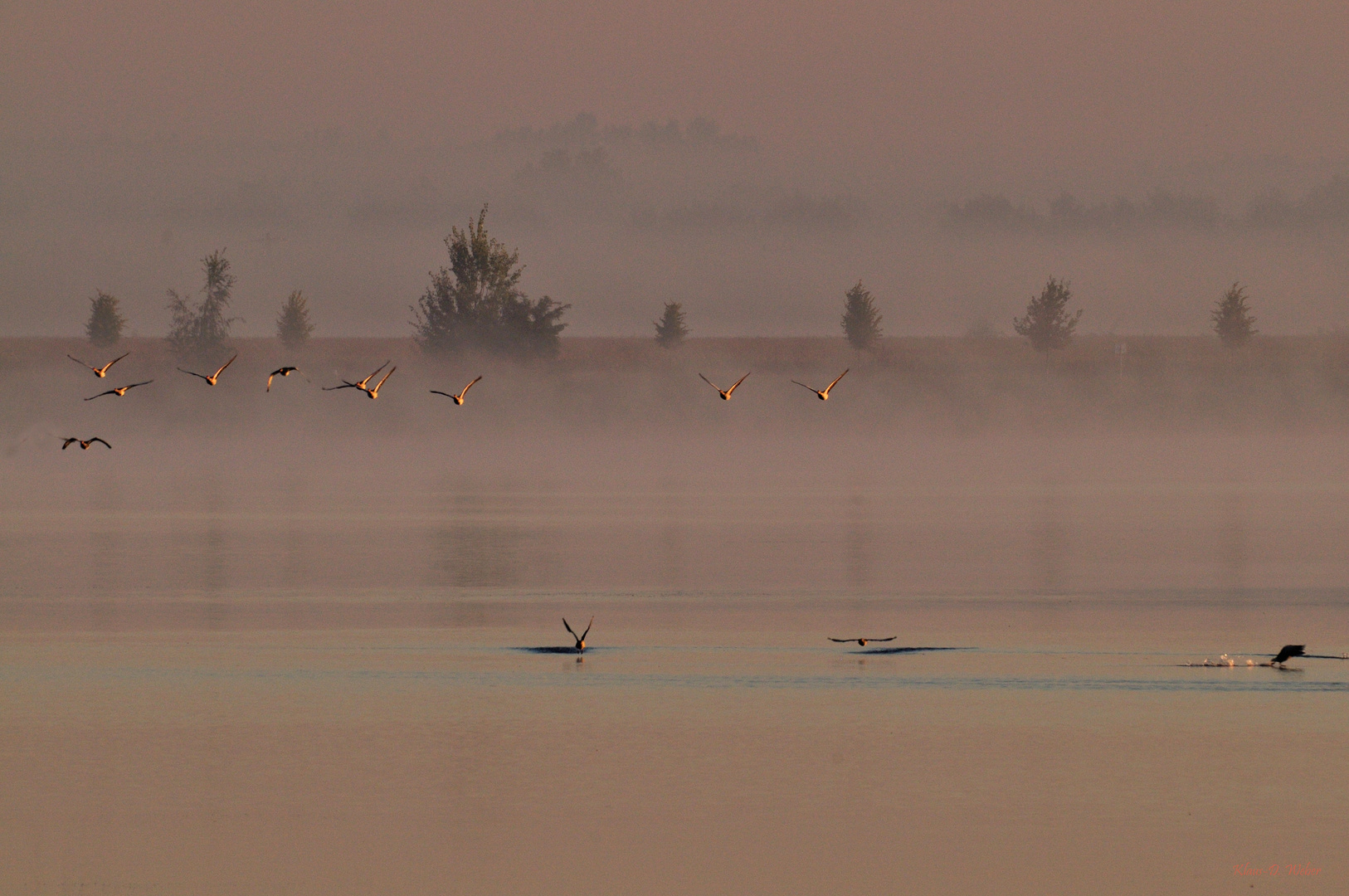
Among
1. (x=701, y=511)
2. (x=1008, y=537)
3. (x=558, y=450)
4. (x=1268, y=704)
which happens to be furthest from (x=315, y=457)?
(x=1268, y=704)

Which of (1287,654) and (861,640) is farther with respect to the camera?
(861,640)

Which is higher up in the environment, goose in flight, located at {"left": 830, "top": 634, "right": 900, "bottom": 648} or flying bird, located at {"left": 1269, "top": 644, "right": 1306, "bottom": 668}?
goose in flight, located at {"left": 830, "top": 634, "right": 900, "bottom": 648}

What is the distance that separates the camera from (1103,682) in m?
35.1

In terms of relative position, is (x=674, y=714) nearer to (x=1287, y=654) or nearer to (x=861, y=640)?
(x=861, y=640)

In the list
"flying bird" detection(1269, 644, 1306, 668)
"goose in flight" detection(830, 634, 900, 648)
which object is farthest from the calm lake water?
"flying bird" detection(1269, 644, 1306, 668)

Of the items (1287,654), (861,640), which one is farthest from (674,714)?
(1287,654)

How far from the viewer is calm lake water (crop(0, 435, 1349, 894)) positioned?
76.2ft

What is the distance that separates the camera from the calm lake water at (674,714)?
2322 cm

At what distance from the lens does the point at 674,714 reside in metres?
32.0

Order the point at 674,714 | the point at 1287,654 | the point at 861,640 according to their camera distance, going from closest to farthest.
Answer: the point at 674,714, the point at 1287,654, the point at 861,640

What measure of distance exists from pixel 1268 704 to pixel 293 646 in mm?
19108

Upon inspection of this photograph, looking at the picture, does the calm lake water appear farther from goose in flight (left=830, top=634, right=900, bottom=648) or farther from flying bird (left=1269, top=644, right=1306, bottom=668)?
flying bird (left=1269, top=644, right=1306, bottom=668)

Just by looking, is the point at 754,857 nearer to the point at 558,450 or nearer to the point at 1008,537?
the point at 1008,537

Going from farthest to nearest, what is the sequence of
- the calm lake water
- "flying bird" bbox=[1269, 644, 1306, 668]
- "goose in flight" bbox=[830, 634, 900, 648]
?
"goose in flight" bbox=[830, 634, 900, 648] < "flying bird" bbox=[1269, 644, 1306, 668] < the calm lake water
